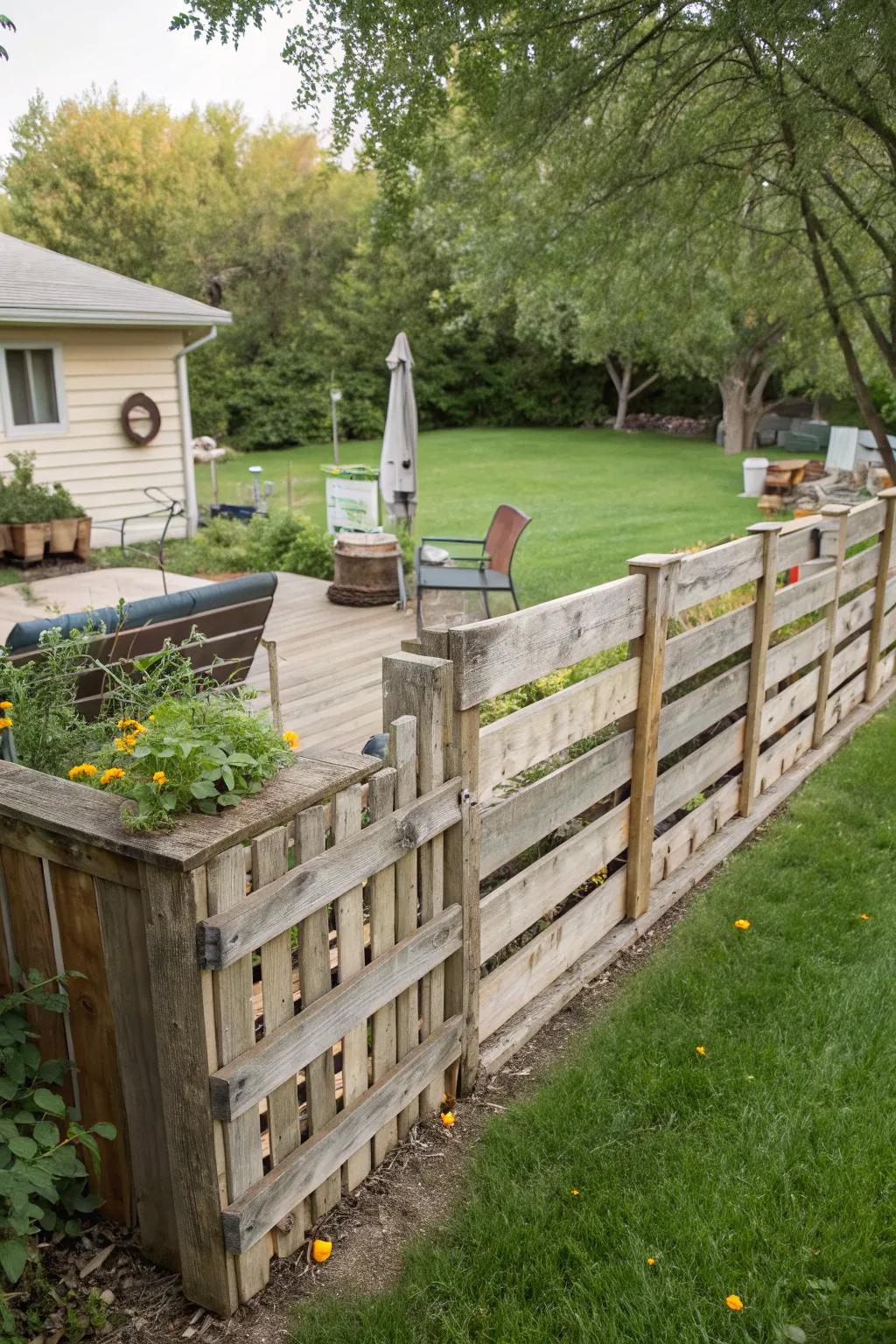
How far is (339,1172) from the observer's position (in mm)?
2549

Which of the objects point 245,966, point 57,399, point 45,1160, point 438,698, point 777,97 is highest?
point 777,97

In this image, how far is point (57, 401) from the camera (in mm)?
12062

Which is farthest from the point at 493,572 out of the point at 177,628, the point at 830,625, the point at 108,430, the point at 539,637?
the point at 108,430

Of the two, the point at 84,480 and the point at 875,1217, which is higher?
the point at 84,480

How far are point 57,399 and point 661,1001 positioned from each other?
1090 centimetres

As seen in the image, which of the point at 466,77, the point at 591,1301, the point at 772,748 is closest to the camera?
the point at 591,1301

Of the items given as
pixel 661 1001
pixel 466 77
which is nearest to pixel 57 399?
pixel 466 77

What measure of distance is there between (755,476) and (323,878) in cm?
1757

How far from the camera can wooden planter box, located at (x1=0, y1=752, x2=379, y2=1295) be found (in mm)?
2008

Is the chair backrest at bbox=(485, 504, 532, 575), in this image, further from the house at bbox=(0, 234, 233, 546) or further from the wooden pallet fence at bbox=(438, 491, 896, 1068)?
the house at bbox=(0, 234, 233, 546)

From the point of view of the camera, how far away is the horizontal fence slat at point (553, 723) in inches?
114

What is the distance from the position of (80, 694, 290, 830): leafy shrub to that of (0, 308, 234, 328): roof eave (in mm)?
10267

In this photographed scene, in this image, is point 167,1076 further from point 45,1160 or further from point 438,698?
point 438,698

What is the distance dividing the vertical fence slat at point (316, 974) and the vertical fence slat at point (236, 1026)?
0.53ft
